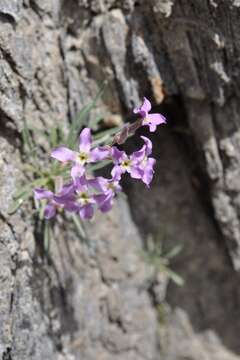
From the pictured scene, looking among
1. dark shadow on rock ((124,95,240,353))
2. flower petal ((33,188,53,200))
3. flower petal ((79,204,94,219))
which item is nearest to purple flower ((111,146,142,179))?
flower petal ((79,204,94,219))

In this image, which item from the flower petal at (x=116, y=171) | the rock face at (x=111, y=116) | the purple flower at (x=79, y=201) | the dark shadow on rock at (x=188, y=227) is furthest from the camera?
the dark shadow on rock at (x=188, y=227)

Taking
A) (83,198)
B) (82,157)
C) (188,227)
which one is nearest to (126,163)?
(82,157)

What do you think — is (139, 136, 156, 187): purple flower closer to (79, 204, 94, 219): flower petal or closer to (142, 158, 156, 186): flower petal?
(142, 158, 156, 186): flower petal

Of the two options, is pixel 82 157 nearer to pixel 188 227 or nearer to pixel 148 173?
pixel 148 173

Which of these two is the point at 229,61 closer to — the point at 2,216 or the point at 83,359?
the point at 2,216

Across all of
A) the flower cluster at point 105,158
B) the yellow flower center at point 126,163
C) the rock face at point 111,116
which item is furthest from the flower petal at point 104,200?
the rock face at point 111,116

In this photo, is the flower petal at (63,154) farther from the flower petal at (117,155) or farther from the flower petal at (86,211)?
the flower petal at (86,211)
